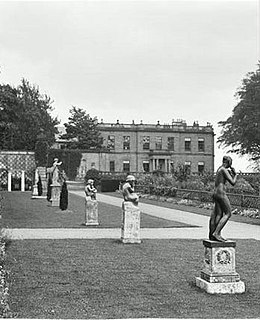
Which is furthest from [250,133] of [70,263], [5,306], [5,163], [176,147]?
[5,306]

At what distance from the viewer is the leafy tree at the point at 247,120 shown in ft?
174

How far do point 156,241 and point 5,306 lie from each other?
758 centimetres

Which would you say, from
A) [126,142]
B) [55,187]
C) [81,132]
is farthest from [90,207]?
[126,142]

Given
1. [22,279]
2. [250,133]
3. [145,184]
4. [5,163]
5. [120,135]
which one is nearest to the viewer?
[22,279]

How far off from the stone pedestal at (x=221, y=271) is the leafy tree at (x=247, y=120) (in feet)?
148

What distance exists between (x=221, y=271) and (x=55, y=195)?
19.3m

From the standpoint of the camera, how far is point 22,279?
8672 mm

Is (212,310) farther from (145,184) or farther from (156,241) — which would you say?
(145,184)

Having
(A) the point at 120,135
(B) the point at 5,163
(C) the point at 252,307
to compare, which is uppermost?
(A) the point at 120,135

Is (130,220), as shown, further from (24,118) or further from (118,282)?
(24,118)

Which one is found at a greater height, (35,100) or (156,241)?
(35,100)

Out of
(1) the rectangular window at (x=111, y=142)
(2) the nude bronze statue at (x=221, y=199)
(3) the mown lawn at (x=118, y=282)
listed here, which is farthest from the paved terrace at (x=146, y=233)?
(1) the rectangular window at (x=111, y=142)

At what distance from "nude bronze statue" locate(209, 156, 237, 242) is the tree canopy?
41.2 meters

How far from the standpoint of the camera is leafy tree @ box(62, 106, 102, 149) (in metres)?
70.2
